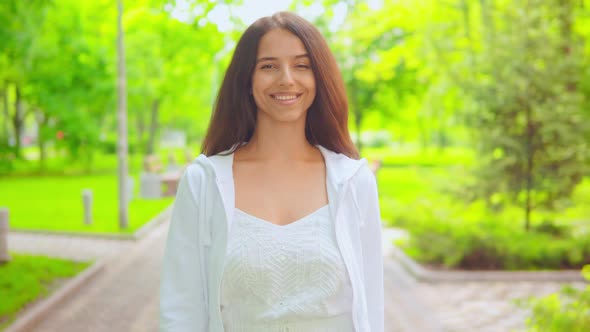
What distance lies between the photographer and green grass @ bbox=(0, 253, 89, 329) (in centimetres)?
724

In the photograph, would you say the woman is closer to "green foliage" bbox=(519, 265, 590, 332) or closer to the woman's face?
the woman's face

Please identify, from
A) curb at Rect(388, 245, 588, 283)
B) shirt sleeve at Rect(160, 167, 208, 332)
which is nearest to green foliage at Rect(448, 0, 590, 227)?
curb at Rect(388, 245, 588, 283)

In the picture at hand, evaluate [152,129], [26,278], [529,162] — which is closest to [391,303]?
[529,162]

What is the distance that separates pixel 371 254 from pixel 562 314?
226cm

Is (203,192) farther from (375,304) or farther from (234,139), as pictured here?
(375,304)

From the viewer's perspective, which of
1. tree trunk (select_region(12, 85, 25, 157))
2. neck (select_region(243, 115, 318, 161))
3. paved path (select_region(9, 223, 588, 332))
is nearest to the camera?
neck (select_region(243, 115, 318, 161))

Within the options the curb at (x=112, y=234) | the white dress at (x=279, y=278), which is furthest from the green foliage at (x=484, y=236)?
the white dress at (x=279, y=278)

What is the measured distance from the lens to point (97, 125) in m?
29.4

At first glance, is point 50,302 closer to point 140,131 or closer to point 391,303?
point 391,303

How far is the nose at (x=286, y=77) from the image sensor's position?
213 cm

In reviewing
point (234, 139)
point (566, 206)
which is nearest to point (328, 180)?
point (234, 139)

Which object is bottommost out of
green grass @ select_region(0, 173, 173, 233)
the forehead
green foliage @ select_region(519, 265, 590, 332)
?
green grass @ select_region(0, 173, 173, 233)

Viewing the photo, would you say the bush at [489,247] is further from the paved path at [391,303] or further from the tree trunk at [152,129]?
the tree trunk at [152,129]

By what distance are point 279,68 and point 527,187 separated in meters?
9.57
